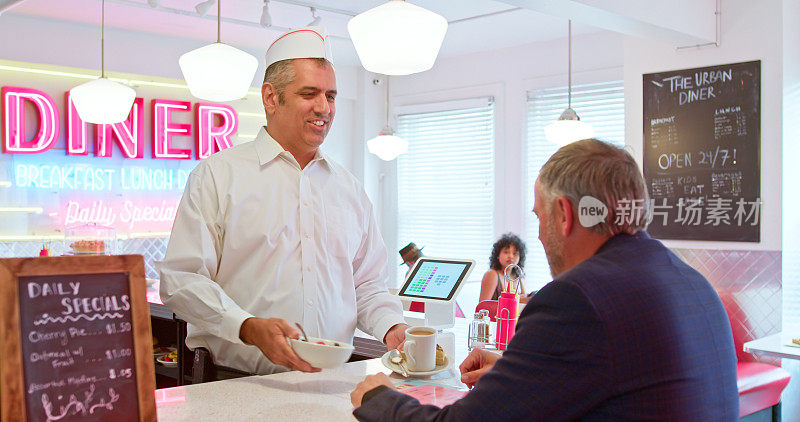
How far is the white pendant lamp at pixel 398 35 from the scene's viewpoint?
97.0 inches

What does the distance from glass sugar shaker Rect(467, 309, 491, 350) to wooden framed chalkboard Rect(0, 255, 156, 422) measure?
1.31 meters

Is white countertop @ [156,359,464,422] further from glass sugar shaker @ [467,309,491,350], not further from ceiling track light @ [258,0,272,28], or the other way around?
ceiling track light @ [258,0,272,28]

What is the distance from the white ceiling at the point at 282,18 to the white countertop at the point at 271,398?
160 inches

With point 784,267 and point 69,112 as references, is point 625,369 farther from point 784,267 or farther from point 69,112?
point 69,112

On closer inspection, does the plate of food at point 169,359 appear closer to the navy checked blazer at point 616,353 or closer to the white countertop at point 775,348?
the white countertop at point 775,348

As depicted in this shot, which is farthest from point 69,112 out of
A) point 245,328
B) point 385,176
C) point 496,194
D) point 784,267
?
point 784,267

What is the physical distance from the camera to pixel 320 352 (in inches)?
66.5

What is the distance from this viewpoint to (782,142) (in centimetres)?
422

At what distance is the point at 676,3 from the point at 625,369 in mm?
3596

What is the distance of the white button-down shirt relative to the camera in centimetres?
204

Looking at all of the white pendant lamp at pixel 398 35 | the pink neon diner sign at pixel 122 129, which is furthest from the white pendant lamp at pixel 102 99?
the white pendant lamp at pixel 398 35

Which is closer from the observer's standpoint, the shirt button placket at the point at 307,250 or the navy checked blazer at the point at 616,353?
the navy checked blazer at the point at 616,353

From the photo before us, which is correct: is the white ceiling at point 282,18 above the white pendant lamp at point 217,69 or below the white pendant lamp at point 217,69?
above

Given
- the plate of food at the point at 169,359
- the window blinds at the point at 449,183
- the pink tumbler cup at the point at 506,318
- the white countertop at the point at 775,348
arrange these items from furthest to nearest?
the window blinds at the point at 449,183
the plate of food at the point at 169,359
the white countertop at the point at 775,348
the pink tumbler cup at the point at 506,318
